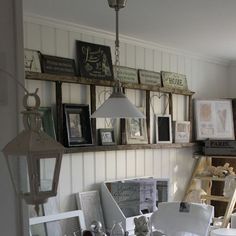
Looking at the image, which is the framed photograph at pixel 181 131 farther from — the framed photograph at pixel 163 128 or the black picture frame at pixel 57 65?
the black picture frame at pixel 57 65

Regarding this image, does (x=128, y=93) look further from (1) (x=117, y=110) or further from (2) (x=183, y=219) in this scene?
(1) (x=117, y=110)

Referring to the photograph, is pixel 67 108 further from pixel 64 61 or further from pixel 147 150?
pixel 147 150

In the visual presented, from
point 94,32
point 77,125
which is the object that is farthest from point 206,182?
point 94,32

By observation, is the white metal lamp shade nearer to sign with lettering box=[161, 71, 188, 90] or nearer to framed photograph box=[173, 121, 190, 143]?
sign with lettering box=[161, 71, 188, 90]

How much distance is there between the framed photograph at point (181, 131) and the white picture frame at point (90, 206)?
111 centimetres

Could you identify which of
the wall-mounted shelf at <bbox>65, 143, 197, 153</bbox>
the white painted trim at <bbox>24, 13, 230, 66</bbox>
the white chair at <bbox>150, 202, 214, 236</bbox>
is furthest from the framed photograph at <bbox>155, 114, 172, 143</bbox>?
the white chair at <bbox>150, 202, 214, 236</bbox>

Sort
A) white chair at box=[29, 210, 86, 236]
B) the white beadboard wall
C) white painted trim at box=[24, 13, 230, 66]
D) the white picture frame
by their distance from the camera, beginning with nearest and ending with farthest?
white chair at box=[29, 210, 86, 236] → white painted trim at box=[24, 13, 230, 66] → the white beadboard wall → the white picture frame

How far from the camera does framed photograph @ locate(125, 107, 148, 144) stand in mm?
3197

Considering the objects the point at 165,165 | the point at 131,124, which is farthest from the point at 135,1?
the point at 165,165

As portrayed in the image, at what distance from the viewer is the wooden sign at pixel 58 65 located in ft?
8.58

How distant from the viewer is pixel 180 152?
383cm

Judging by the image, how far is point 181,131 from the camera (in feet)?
12.2

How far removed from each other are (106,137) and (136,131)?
37cm

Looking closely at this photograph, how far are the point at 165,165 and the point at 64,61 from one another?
1508 millimetres
